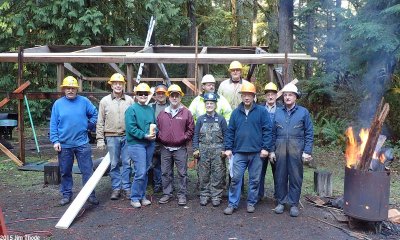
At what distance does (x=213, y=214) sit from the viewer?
246 inches

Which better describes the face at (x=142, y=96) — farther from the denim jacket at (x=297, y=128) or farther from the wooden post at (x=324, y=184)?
the wooden post at (x=324, y=184)

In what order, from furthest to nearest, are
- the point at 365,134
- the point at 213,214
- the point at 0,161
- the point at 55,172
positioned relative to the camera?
1. the point at 0,161
2. the point at 55,172
3. the point at 213,214
4. the point at 365,134

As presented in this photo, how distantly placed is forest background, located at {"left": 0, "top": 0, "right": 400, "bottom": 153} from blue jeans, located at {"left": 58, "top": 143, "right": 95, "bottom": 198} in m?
4.97

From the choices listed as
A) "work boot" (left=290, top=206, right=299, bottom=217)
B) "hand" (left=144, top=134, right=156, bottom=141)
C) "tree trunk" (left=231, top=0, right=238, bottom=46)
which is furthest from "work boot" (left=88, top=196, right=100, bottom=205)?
"tree trunk" (left=231, top=0, right=238, bottom=46)

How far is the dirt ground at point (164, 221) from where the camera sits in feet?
17.8

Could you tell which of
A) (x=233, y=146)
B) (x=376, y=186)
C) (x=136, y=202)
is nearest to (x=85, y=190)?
(x=136, y=202)

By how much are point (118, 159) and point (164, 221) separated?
1.55m

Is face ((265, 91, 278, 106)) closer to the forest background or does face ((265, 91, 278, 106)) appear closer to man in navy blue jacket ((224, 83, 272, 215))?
man in navy blue jacket ((224, 83, 272, 215))

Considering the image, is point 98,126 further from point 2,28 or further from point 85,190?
point 2,28

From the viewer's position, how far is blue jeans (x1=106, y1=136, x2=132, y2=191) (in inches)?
269

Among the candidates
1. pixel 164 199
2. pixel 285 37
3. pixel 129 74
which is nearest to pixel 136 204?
pixel 164 199

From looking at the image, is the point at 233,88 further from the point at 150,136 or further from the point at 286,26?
the point at 286,26

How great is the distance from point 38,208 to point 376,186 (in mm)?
5136

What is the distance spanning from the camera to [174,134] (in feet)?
21.5
